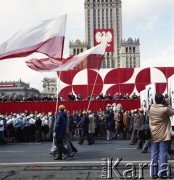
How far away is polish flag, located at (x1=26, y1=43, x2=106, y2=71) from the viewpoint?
1778 centimetres

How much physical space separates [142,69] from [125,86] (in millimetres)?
1674

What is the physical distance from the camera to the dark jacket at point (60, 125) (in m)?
13.2

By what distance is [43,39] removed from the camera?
15625mm

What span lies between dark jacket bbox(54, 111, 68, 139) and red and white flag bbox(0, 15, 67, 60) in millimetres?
3028

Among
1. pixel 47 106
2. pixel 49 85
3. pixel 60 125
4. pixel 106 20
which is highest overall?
pixel 106 20

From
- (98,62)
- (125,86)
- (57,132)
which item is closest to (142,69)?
(125,86)

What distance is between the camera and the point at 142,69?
30391 mm

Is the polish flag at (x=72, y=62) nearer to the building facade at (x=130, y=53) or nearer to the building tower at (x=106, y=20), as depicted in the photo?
the building tower at (x=106, y=20)

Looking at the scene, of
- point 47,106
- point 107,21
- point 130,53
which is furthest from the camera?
point 107,21

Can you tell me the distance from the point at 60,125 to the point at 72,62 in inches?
288

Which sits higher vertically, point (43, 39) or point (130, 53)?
point (130, 53)

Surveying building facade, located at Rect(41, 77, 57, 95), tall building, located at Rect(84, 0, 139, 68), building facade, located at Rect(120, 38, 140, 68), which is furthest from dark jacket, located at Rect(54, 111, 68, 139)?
building facade, located at Rect(41, 77, 57, 95)

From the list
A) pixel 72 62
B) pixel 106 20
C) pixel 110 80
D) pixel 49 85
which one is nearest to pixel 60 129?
pixel 72 62

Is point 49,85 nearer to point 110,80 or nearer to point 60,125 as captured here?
point 110,80
